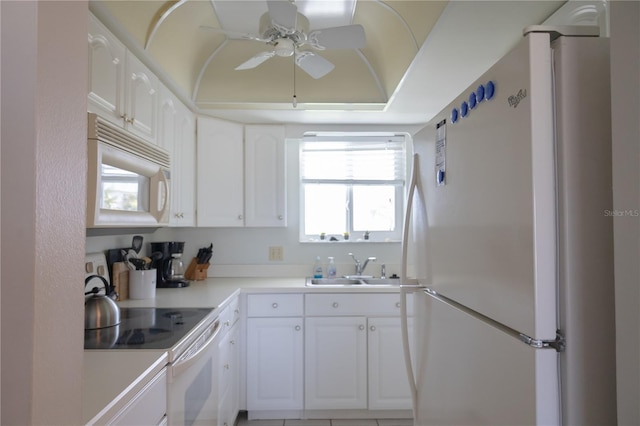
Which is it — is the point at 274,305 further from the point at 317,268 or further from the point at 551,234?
the point at 551,234

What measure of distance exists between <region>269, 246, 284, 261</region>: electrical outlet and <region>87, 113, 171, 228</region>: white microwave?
49.0 inches

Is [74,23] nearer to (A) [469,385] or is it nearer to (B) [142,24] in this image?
(A) [469,385]

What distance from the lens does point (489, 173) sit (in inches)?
34.3

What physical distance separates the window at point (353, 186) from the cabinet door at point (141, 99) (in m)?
1.43

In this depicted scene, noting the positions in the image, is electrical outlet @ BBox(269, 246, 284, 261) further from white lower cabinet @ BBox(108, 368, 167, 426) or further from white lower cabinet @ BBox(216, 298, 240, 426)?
white lower cabinet @ BBox(108, 368, 167, 426)

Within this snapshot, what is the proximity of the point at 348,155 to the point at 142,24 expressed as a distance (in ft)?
6.14

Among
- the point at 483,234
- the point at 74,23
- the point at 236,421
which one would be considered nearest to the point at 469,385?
the point at 483,234

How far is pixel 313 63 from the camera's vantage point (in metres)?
1.95

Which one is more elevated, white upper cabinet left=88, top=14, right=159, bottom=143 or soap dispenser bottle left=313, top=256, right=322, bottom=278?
white upper cabinet left=88, top=14, right=159, bottom=143

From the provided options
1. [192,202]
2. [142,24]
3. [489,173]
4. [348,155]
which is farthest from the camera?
[348,155]

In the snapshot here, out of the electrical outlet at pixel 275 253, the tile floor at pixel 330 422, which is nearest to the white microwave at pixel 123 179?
the electrical outlet at pixel 275 253

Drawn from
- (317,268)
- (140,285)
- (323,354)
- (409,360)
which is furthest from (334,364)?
(140,285)

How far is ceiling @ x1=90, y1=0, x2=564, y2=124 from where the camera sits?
1579mm

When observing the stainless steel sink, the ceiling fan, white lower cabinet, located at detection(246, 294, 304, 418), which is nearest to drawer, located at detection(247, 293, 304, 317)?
white lower cabinet, located at detection(246, 294, 304, 418)
